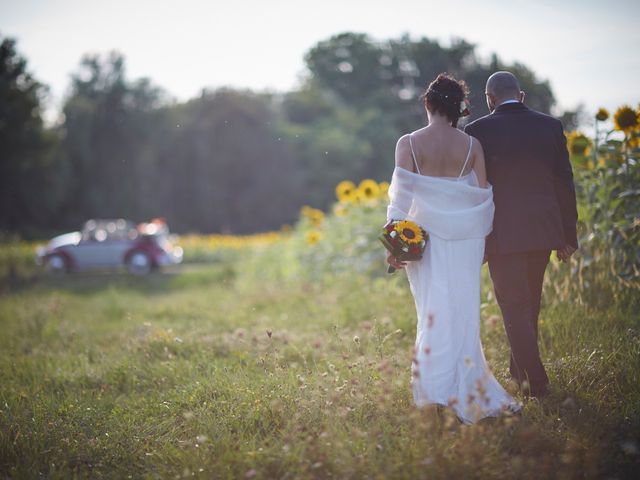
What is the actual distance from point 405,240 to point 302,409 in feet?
3.76

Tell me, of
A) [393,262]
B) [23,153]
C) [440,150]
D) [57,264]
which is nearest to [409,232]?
[393,262]

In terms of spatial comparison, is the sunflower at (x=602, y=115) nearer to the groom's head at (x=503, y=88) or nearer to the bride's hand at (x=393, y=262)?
the groom's head at (x=503, y=88)

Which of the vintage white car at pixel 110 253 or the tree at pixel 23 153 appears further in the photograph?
the tree at pixel 23 153

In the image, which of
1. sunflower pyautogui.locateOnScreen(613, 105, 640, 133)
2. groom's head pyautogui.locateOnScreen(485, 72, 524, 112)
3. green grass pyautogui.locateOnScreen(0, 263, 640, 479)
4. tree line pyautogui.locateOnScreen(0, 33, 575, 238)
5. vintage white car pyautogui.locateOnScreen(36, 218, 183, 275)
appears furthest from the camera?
tree line pyautogui.locateOnScreen(0, 33, 575, 238)

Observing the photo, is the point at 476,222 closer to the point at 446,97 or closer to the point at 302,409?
the point at 446,97

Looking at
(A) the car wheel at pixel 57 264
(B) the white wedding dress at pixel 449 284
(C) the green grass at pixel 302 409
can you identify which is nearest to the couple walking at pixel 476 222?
(B) the white wedding dress at pixel 449 284

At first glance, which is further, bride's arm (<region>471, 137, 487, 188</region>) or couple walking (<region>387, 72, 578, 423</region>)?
bride's arm (<region>471, 137, 487, 188</region>)

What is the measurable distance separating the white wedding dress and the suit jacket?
193mm

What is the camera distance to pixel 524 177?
358 cm

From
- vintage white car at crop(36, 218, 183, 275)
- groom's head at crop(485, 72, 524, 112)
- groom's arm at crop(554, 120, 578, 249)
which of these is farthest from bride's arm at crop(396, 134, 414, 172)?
vintage white car at crop(36, 218, 183, 275)

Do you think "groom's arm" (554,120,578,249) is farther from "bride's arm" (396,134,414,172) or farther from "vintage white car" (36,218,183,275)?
"vintage white car" (36,218,183,275)

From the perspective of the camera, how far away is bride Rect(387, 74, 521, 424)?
3.27 meters

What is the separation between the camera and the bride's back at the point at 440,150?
3367mm

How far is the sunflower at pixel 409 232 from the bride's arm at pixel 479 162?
1.70ft
